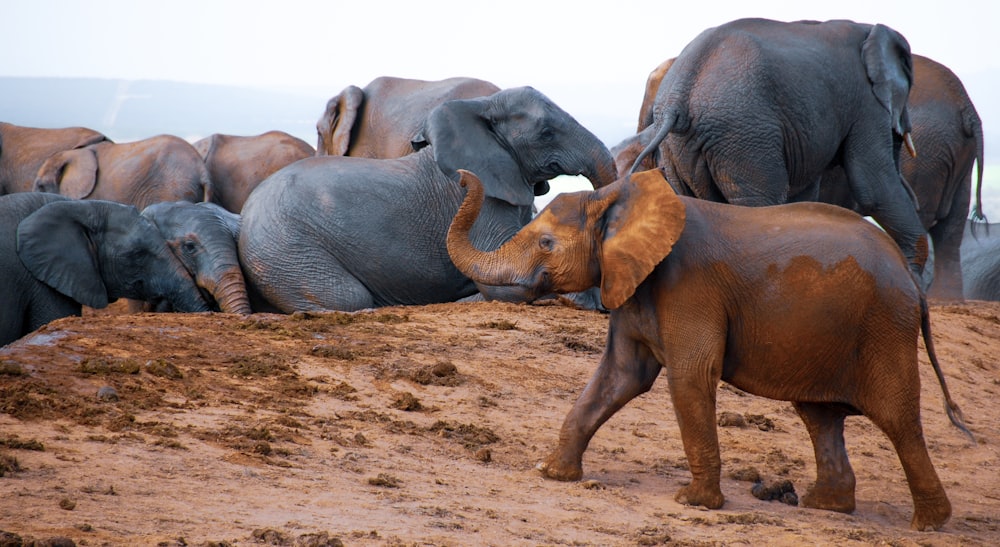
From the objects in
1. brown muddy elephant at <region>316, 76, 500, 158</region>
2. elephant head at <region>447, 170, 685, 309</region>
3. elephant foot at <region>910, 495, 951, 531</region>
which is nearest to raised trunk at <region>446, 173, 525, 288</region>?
elephant head at <region>447, 170, 685, 309</region>

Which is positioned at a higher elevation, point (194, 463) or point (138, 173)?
point (194, 463)

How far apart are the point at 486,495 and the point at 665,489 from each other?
0.92 metres

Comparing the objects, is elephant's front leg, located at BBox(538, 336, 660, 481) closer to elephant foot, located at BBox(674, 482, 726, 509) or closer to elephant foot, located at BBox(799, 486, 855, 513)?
elephant foot, located at BBox(674, 482, 726, 509)

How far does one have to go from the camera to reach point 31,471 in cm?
442

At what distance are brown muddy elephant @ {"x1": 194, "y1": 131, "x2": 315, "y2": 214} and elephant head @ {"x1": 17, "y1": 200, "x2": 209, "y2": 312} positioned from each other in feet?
19.4

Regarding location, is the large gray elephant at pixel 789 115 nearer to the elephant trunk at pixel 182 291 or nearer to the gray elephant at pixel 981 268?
the elephant trunk at pixel 182 291

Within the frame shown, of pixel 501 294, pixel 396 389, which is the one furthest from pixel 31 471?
pixel 501 294

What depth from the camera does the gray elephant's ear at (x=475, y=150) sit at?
9.49 metres

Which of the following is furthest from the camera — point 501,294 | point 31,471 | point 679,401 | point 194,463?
point 501,294

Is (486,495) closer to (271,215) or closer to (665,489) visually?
(665,489)

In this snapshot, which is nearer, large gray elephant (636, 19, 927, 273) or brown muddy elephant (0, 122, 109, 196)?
large gray elephant (636, 19, 927, 273)

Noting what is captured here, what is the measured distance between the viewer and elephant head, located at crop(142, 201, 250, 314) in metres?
9.41

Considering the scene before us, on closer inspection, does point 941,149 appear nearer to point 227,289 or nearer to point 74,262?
point 227,289

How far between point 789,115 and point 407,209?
9.07ft
